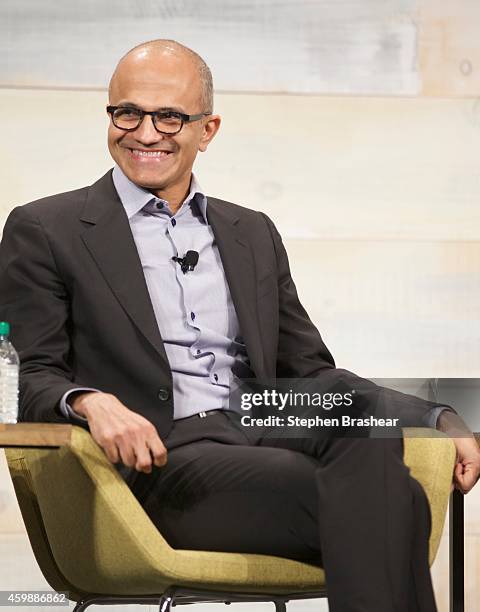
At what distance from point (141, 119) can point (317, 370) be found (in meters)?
0.68

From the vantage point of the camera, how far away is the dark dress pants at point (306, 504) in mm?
Answer: 2227

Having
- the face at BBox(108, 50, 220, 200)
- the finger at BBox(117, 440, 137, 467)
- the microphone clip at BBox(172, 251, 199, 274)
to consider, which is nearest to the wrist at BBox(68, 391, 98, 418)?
the finger at BBox(117, 440, 137, 467)

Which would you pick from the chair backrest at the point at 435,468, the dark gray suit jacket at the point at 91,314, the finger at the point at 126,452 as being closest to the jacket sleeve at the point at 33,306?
the dark gray suit jacket at the point at 91,314

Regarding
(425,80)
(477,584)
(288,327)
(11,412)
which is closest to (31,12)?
(425,80)

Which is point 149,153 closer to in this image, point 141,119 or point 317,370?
point 141,119

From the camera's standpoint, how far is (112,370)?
2.61 metres

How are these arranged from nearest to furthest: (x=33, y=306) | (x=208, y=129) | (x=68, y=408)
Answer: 1. (x=68, y=408)
2. (x=33, y=306)
3. (x=208, y=129)

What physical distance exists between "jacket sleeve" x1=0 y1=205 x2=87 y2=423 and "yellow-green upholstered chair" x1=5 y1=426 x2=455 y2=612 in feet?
0.51

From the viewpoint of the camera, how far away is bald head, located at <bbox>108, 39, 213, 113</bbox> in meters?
2.80

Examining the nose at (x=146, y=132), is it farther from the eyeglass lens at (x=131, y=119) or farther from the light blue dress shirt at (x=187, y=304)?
the light blue dress shirt at (x=187, y=304)

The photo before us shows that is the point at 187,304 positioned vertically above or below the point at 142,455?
above

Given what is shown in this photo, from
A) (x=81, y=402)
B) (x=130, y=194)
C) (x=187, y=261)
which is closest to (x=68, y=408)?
(x=81, y=402)

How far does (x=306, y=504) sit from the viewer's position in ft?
7.89

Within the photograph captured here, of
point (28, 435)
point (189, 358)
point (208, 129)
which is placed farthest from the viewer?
point (208, 129)
